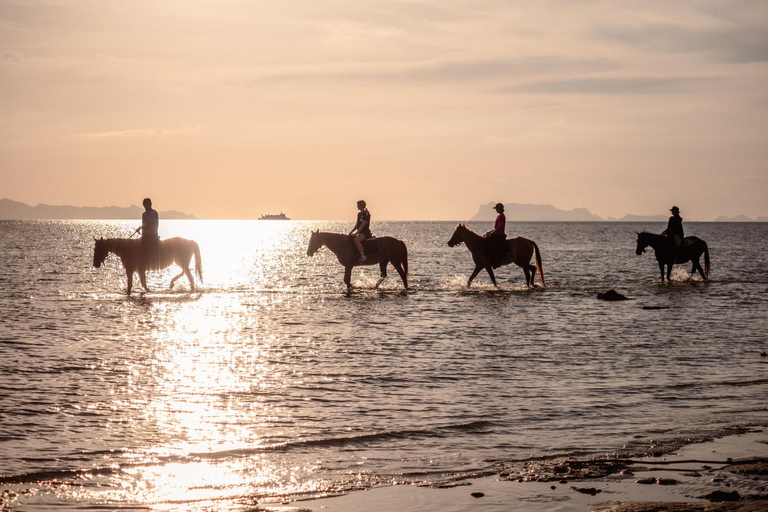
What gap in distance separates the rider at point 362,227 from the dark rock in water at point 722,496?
67.6 ft

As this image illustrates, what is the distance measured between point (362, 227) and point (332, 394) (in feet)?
53.8

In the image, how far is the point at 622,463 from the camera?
27.1 ft

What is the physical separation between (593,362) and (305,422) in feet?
21.8

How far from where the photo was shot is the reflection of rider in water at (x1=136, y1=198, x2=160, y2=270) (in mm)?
26219

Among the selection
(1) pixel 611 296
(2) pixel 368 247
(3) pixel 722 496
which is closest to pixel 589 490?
(3) pixel 722 496

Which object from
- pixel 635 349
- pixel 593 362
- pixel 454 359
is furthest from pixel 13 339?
pixel 635 349

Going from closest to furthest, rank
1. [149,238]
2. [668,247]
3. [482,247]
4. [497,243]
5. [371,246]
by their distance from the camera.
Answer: [149,238]
[371,246]
[497,243]
[482,247]
[668,247]

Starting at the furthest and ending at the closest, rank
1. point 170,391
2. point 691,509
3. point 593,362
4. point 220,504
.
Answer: point 593,362, point 170,391, point 220,504, point 691,509

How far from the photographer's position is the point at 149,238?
1056 inches

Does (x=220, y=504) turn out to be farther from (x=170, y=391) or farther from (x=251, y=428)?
(x=170, y=391)

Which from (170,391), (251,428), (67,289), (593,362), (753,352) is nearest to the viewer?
(251,428)

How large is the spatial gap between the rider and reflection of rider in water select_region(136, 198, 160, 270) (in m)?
6.27

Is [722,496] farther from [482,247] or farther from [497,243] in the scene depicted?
[482,247]

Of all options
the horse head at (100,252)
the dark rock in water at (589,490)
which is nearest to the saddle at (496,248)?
the horse head at (100,252)
